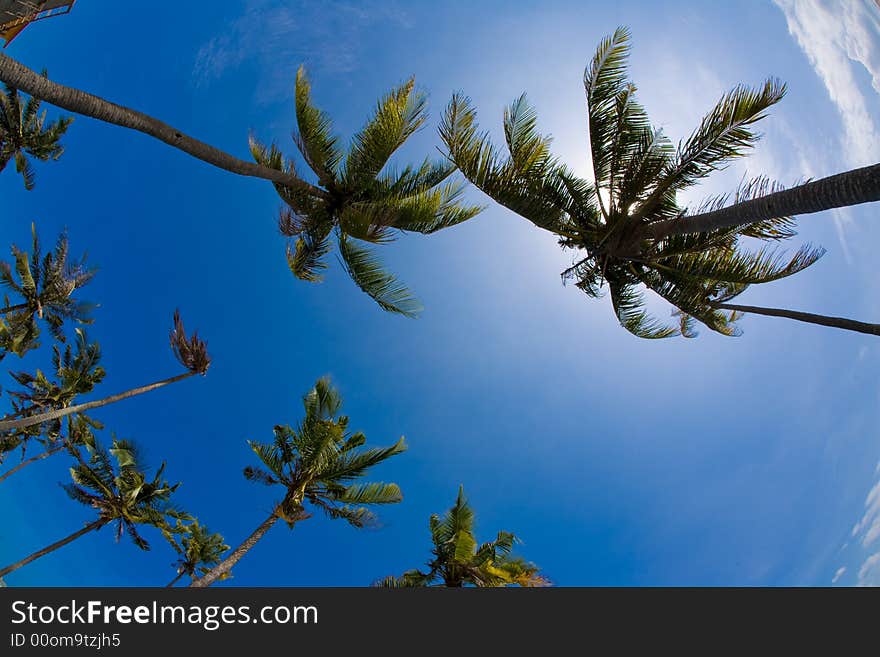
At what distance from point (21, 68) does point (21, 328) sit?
18.7 meters

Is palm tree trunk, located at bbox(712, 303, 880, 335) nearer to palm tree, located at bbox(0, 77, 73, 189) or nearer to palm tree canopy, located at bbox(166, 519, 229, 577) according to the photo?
palm tree canopy, located at bbox(166, 519, 229, 577)

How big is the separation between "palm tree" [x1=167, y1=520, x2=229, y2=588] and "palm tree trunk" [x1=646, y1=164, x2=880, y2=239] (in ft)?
58.8

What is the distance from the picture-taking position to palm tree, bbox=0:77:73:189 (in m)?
A: 17.4

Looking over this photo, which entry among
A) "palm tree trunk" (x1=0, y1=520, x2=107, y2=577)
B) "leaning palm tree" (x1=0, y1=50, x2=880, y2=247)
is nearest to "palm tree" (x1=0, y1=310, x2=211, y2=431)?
"palm tree trunk" (x1=0, y1=520, x2=107, y2=577)

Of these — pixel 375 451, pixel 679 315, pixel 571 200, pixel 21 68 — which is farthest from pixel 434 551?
pixel 21 68

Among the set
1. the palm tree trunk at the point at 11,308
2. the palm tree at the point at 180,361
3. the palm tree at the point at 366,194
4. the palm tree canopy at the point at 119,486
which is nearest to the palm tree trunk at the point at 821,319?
the palm tree at the point at 366,194

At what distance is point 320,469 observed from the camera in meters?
12.2

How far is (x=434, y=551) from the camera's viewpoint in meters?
13.7

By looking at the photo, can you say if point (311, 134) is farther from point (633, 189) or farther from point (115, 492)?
point (115, 492)

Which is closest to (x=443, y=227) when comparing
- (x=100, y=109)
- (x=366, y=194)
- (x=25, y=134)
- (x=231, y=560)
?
(x=366, y=194)

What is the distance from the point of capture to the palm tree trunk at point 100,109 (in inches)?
169

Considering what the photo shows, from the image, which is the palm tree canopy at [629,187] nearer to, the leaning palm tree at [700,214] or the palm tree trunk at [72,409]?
the leaning palm tree at [700,214]
